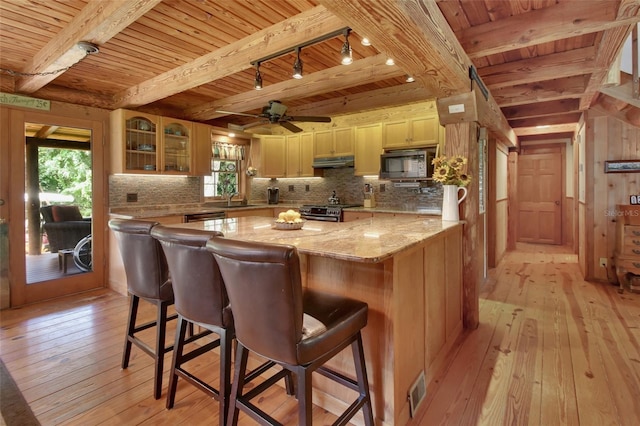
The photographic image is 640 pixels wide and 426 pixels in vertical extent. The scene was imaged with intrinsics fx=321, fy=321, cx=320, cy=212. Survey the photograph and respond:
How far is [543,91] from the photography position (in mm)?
3791

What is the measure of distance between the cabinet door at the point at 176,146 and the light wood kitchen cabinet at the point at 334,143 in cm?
199

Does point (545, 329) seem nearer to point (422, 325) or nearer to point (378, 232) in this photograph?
point (422, 325)

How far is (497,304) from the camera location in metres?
3.54

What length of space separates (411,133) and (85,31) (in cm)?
367

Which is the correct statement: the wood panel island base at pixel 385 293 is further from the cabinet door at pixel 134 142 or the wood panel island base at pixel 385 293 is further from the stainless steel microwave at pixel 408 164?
the cabinet door at pixel 134 142

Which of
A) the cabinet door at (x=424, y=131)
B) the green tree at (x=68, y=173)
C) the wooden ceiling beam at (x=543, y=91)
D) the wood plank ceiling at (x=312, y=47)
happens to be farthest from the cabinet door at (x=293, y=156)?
the wooden ceiling beam at (x=543, y=91)

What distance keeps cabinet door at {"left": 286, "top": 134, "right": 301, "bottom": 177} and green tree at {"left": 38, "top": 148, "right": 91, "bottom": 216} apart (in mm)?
2924

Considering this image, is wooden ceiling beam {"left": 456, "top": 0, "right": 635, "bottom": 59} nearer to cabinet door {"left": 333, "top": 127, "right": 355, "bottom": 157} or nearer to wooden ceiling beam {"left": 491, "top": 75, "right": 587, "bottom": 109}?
wooden ceiling beam {"left": 491, "top": 75, "right": 587, "bottom": 109}

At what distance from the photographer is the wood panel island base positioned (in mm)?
1620

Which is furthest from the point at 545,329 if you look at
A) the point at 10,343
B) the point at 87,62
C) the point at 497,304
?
the point at 87,62

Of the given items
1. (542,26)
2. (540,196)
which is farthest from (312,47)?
(540,196)

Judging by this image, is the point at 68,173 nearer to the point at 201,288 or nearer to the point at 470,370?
the point at 201,288

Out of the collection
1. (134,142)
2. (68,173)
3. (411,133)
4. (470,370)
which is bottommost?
(470,370)

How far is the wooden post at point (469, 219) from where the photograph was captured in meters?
2.89
